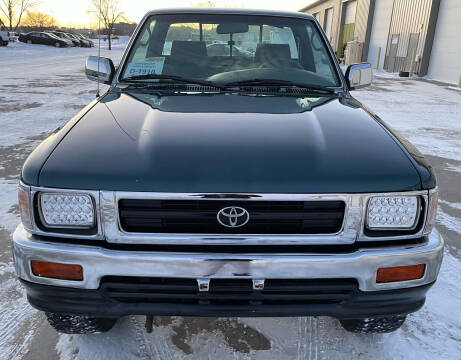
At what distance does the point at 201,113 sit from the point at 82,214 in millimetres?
854

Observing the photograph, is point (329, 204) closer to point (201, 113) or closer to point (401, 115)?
point (201, 113)

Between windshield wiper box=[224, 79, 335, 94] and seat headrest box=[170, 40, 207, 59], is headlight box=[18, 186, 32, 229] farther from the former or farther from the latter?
seat headrest box=[170, 40, 207, 59]

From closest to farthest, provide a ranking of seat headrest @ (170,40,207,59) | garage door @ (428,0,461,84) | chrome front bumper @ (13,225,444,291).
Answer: chrome front bumper @ (13,225,444,291)
seat headrest @ (170,40,207,59)
garage door @ (428,0,461,84)

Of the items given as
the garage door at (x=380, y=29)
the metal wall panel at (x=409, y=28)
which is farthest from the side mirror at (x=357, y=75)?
the garage door at (x=380, y=29)

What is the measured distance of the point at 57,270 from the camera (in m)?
1.64

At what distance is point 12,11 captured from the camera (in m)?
59.4

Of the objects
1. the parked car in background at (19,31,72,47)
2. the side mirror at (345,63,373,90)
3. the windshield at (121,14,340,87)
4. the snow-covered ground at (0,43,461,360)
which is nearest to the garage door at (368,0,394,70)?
the side mirror at (345,63,373,90)

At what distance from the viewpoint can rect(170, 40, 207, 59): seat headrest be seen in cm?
294

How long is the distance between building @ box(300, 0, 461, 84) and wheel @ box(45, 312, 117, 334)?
16.8 meters

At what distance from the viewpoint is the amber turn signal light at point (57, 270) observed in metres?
1.62

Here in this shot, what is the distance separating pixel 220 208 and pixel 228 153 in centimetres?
25

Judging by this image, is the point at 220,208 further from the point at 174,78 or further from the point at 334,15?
the point at 334,15

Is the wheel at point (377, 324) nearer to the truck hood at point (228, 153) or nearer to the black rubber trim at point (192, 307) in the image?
the black rubber trim at point (192, 307)

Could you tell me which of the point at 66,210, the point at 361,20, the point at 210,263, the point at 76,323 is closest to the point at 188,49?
the point at 66,210
